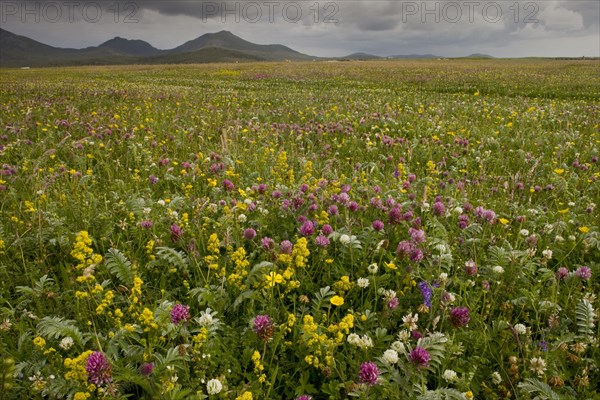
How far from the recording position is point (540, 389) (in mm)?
2277

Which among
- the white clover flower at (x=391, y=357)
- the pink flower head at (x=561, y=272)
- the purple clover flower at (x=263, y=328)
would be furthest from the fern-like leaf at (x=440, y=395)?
the pink flower head at (x=561, y=272)

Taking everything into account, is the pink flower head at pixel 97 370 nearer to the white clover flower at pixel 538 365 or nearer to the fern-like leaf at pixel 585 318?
the white clover flower at pixel 538 365

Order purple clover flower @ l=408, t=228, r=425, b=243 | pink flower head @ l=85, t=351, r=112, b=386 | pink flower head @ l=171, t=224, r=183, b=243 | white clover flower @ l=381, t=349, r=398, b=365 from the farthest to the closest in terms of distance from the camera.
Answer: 1. pink flower head @ l=171, t=224, r=183, b=243
2. purple clover flower @ l=408, t=228, r=425, b=243
3. white clover flower @ l=381, t=349, r=398, b=365
4. pink flower head @ l=85, t=351, r=112, b=386

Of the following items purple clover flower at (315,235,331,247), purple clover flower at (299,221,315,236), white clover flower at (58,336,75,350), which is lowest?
white clover flower at (58,336,75,350)

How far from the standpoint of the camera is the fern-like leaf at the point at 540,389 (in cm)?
224

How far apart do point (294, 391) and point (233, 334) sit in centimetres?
59

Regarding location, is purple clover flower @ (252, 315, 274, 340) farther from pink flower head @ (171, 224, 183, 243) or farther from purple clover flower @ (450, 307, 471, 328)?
pink flower head @ (171, 224, 183, 243)

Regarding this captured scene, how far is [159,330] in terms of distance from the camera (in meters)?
2.71

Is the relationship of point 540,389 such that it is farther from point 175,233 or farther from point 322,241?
point 175,233

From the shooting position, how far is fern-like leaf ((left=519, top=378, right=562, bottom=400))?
2.24 metres

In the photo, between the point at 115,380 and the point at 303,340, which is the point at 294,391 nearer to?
the point at 303,340

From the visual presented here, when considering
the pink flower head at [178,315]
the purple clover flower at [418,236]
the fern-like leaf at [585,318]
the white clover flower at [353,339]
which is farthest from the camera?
the purple clover flower at [418,236]

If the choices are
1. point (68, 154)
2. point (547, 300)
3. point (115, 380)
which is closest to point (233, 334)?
point (115, 380)

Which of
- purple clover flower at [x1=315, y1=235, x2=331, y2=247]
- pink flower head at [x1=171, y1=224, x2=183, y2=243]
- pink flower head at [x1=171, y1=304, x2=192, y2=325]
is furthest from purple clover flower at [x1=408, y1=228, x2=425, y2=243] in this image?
pink flower head at [x1=171, y1=224, x2=183, y2=243]
